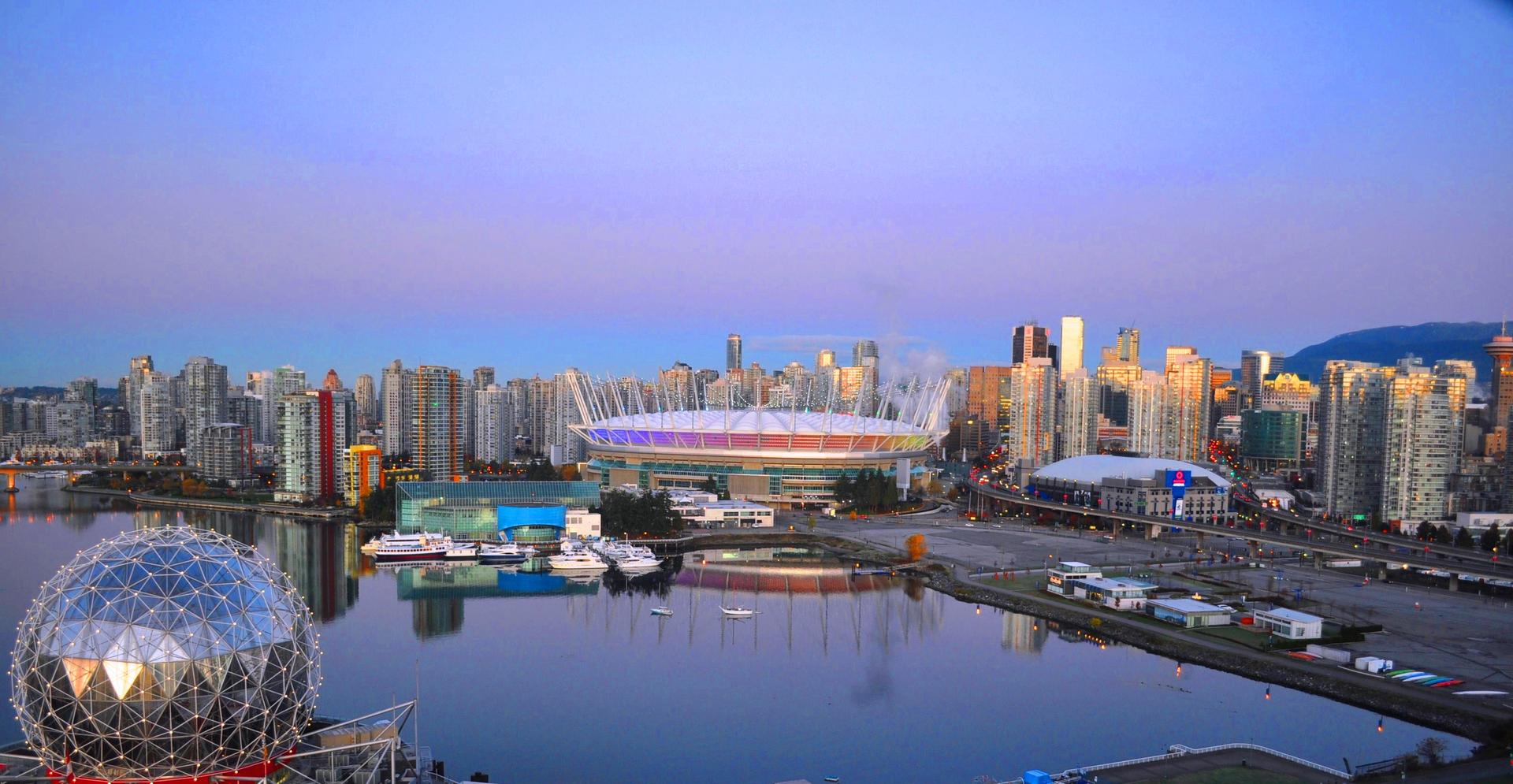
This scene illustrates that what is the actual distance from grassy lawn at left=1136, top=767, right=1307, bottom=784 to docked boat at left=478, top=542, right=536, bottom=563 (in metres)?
8.14

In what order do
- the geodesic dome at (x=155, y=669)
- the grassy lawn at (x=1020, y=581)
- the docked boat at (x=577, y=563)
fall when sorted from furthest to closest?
the docked boat at (x=577, y=563), the grassy lawn at (x=1020, y=581), the geodesic dome at (x=155, y=669)

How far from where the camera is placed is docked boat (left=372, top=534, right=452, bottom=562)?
11984mm

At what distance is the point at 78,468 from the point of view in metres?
22.1

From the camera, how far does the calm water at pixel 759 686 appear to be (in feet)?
18.9

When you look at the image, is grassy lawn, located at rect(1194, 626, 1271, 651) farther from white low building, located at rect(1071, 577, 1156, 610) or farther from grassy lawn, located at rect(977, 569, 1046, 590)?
grassy lawn, located at rect(977, 569, 1046, 590)

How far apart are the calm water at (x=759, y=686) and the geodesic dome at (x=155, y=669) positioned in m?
1.86

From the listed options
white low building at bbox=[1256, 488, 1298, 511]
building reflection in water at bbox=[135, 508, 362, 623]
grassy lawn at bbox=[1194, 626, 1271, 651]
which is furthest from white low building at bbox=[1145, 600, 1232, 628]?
white low building at bbox=[1256, 488, 1298, 511]

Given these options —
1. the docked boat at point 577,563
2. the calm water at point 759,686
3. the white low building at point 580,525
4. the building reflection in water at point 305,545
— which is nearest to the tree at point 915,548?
the calm water at point 759,686

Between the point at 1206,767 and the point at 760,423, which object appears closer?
the point at 1206,767

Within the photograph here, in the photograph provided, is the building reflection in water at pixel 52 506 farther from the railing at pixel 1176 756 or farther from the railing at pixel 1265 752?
the railing at pixel 1265 752

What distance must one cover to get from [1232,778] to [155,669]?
183 inches

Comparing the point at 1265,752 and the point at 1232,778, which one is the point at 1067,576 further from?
the point at 1232,778

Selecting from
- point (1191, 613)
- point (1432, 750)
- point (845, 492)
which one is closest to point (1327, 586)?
point (1191, 613)

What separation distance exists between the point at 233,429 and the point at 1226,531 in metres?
17.3
